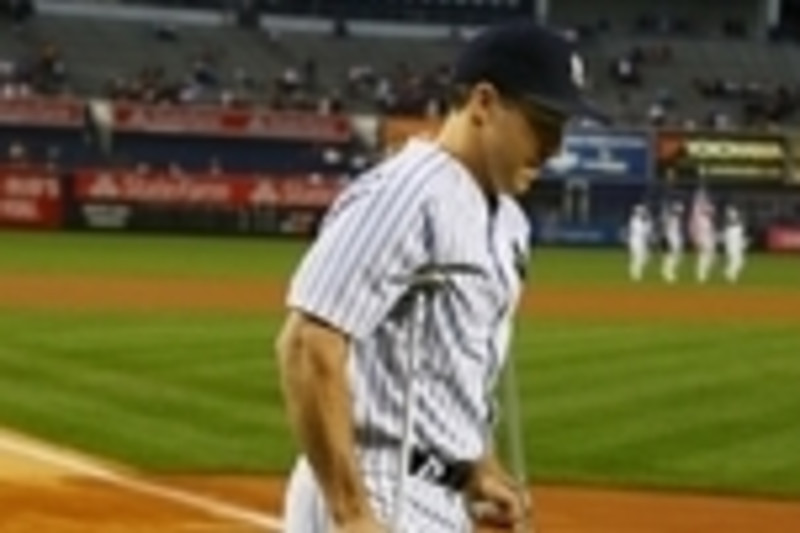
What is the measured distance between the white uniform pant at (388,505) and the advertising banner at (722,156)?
174ft

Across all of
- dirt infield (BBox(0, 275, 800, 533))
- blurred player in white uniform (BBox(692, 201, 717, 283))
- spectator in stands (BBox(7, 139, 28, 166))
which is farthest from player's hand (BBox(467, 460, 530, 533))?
spectator in stands (BBox(7, 139, 28, 166))

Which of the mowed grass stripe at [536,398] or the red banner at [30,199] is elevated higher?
the mowed grass stripe at [536,398]

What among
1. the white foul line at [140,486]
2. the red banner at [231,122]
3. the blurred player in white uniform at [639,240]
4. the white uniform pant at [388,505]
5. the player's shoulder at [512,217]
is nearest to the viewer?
the white uniform pant at [388,505]

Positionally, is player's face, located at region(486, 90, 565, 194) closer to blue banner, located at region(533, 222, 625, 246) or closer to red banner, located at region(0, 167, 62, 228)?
red banner, located at region(0, 167, 62, 228)

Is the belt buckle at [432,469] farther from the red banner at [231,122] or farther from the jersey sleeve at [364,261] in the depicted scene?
the red banner at [231,122]

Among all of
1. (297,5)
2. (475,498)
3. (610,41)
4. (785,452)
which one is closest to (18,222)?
(297,5)

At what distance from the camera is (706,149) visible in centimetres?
5816

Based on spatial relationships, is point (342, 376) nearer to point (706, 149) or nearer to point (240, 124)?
point (240, 124)

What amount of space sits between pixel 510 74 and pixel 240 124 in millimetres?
50732

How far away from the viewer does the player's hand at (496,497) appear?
484 centimetres

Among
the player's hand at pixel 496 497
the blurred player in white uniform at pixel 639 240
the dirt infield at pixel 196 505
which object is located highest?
the player's hand at pixel 496 497

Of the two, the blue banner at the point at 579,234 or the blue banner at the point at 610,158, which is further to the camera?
the blue banner at the point at 579,234

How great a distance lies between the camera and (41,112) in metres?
52.8

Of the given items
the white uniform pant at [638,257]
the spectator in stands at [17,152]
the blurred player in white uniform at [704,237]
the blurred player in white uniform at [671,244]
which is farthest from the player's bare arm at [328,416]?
the spectator in stands at [17,152]
